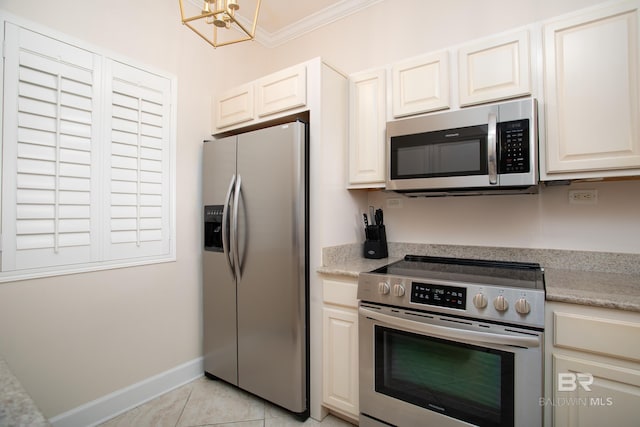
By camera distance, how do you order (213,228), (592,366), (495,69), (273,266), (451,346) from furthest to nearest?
(213,228) → (273,266) → (495,69) → (451,346) → (592,366)

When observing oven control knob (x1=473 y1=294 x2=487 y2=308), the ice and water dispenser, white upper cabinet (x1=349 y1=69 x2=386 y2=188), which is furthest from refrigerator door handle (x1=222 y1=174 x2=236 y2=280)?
oven control knob (x1=473 y1=294 x2=487 y2=308)

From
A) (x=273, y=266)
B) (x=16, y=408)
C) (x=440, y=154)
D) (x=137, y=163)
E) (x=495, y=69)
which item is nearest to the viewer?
(x=16, y=408)

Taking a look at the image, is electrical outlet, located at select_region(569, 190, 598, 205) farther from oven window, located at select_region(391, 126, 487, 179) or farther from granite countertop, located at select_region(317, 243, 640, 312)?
oven window, located at select_region(391, 126, 487, 179)

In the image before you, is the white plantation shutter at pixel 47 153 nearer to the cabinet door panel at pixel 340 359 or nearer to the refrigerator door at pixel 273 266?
the refrigerator door at pixel 273 266

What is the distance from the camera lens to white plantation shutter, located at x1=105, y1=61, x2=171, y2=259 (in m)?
1.89

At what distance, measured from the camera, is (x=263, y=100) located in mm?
2104

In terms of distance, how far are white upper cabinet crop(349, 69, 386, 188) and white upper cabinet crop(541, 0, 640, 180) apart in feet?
2.77

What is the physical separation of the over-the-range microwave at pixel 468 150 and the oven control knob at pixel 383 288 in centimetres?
60

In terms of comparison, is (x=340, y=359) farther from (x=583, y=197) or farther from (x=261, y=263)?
(x=583, y=197)

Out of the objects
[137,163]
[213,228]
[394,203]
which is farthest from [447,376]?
[137,163]

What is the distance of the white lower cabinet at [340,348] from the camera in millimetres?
1703

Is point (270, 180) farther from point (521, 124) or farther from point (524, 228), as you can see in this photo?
point (524, 228)

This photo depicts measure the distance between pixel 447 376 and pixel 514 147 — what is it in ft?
3.73

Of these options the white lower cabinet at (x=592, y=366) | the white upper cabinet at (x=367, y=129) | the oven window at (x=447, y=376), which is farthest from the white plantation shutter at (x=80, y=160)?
the white lower cabinet at (x=592, y=366)
